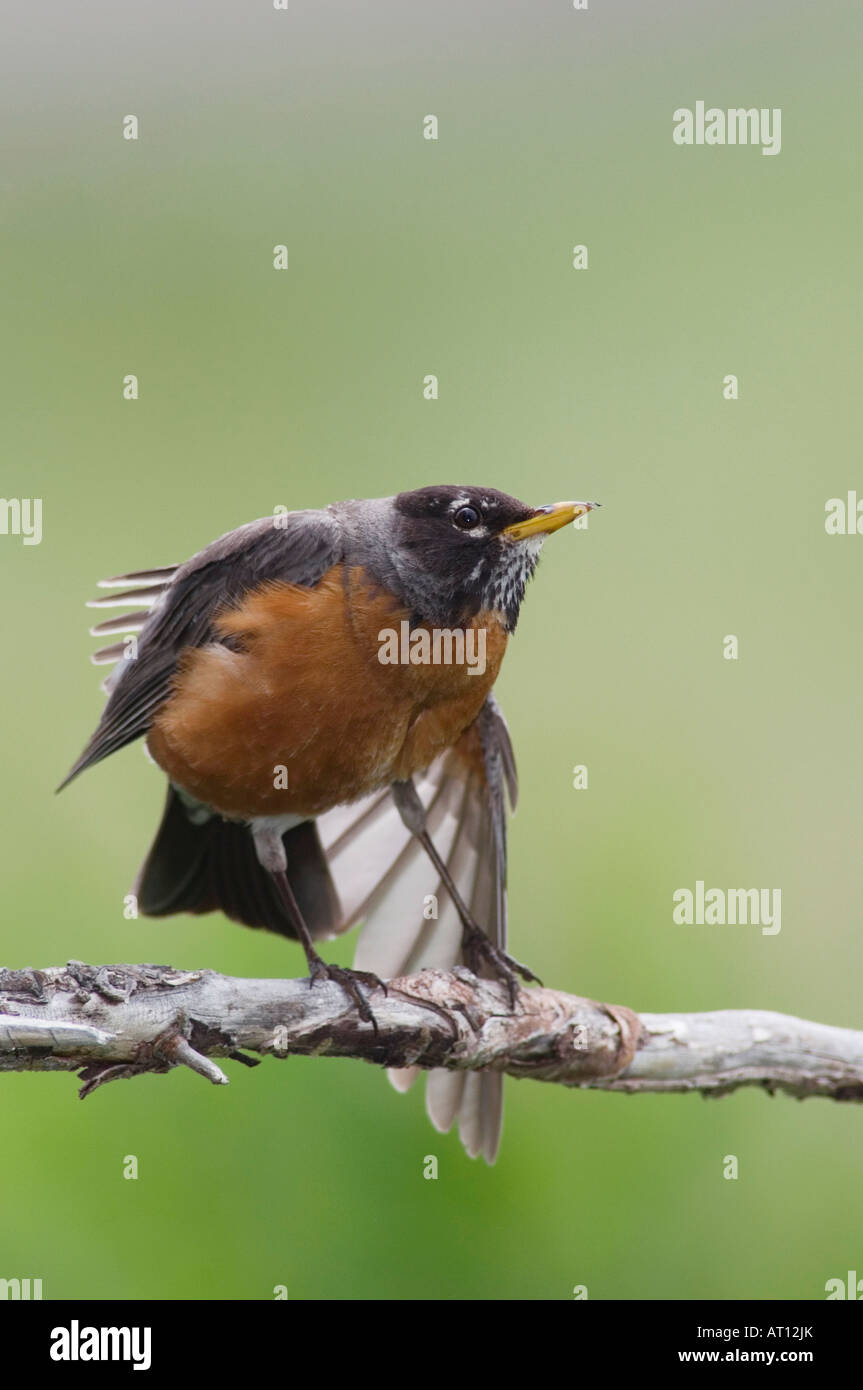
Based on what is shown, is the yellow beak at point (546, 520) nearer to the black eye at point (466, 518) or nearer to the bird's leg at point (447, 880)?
the black eye at point (466, 518)

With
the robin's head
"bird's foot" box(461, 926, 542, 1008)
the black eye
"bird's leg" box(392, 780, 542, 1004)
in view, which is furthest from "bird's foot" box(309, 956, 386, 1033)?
the black eye

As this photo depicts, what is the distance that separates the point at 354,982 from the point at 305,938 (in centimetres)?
62

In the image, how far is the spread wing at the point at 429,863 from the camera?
6359 millimetres

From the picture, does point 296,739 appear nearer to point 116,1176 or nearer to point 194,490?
point 116,1176

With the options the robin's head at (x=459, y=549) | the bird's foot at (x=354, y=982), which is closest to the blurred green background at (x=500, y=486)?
the bird's foot at (x=354, y=982)

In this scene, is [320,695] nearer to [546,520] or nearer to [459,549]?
[459,549]

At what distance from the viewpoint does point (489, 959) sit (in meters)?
6.06

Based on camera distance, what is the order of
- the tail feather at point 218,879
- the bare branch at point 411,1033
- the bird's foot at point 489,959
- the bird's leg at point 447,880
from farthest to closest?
the tail feather at point 218,879 < the bird's leg at point 447,880 < the bird's foot at point 489,959 < the bare branch at point 411,1033

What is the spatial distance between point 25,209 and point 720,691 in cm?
584

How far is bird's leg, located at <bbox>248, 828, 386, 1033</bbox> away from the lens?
5023mm

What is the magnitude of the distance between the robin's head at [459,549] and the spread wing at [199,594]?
275mm

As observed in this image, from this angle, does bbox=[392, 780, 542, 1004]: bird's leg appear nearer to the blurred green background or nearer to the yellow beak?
the blurred green background

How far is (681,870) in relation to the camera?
268 inches

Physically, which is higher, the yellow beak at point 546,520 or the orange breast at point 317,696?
the yellow beak at point 546,520
